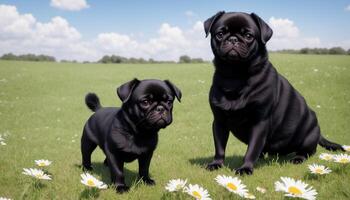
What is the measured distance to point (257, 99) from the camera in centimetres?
593

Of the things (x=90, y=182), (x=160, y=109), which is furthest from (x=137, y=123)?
(x=90, y=182)

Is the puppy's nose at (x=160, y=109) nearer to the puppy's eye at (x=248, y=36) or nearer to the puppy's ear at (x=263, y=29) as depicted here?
the puppy's eye at (x=248, y=36)

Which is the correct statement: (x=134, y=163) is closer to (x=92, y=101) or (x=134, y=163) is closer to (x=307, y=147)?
(x=92, y=101)

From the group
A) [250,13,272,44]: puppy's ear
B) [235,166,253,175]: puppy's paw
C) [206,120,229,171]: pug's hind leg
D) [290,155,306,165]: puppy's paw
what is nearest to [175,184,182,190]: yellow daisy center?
[235,166,253,175]: puppy's paw

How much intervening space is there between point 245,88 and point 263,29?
92 cm

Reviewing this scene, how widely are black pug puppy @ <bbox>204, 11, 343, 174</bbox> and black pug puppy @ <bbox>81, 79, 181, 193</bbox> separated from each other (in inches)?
38.3

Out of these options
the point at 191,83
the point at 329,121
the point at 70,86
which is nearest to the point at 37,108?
the point at 70,86

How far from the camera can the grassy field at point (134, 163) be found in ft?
17.6

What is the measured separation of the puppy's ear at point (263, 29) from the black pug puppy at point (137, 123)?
1526mm

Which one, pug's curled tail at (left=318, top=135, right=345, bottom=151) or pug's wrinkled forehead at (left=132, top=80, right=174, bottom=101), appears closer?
pug's wrinkled forehead at (left=132, top=80, right=174, bottom=101)

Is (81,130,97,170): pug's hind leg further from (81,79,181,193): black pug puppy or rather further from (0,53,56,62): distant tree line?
(0,53,56,62): distant tree line

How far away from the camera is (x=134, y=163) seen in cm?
805

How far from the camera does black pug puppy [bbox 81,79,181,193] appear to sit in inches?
199

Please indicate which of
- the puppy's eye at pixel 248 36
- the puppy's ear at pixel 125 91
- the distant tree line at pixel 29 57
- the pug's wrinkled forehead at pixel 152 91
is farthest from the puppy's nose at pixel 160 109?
the distant tree line at pixel 29 57
